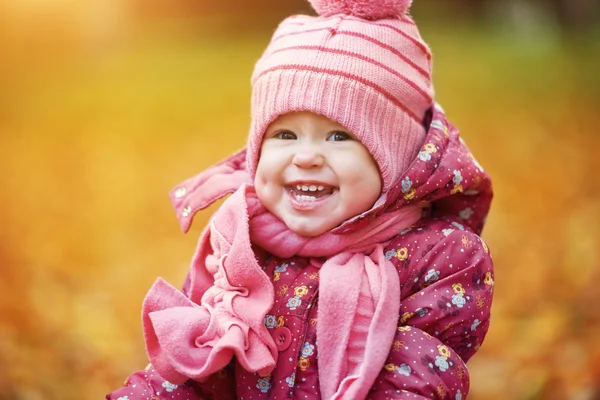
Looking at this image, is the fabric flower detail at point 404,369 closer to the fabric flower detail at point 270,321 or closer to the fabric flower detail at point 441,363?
the fabric flower detail at point 441,363

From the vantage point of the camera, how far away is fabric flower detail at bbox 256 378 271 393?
1.29 meters

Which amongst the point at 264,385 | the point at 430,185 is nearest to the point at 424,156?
the point at 430,185

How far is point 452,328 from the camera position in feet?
4.09

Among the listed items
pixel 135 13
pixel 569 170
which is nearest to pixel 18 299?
pixel 135 13

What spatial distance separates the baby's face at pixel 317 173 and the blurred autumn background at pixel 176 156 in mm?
1141

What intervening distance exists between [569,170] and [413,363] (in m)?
1.79

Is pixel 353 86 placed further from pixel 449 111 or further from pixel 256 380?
pixel 449 111

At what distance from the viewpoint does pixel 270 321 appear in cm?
130

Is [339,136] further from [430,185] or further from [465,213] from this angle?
[465,213]

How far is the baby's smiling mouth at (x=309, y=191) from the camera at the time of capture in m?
1.30

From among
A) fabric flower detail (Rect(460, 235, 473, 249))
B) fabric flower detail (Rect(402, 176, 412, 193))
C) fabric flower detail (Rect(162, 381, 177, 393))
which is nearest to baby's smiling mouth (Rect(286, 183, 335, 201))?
fabric flower detail (Rect(402, 176, 412, 193))

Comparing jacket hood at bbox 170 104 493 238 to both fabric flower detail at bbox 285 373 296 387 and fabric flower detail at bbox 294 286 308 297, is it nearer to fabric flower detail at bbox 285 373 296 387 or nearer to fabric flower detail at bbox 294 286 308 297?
fabric flower detail at bbox 294 286 308 297

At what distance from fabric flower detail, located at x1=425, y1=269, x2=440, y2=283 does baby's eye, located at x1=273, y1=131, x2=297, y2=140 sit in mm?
319

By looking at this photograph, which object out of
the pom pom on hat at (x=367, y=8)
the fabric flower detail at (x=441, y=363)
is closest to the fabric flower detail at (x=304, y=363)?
the fabric flower detail at (x=441, y=363)
